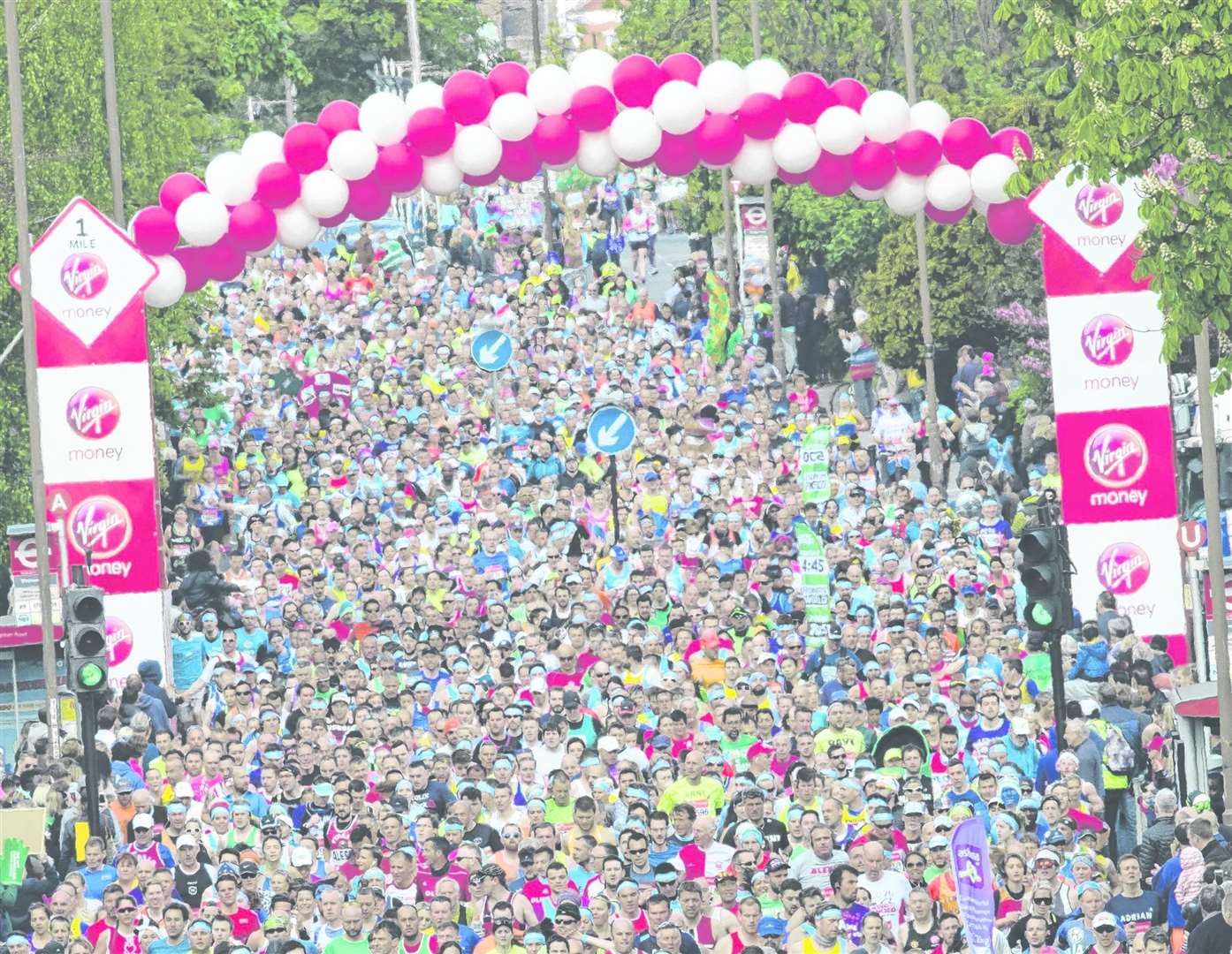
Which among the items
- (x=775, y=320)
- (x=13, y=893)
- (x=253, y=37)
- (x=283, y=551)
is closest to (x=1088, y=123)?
(x=13, y=893)

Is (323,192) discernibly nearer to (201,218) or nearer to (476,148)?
(201,218)

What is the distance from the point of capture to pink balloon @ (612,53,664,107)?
89.0 ft

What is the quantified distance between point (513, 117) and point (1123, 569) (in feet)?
22.0

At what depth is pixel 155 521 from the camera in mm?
26156

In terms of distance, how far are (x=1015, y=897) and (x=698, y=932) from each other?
1.86 metres

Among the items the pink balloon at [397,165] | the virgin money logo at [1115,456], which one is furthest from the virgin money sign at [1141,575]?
the pink balloon at [397,165]

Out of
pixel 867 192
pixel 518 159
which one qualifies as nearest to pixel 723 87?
pixel 867 192

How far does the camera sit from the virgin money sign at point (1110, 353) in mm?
25047

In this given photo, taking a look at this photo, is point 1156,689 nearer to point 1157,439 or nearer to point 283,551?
point 1157,439

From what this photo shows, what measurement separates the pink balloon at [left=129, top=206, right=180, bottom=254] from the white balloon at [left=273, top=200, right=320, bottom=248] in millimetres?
997

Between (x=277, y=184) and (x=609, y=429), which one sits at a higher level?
(x=277, y=184)

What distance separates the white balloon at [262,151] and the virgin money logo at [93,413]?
260 cm

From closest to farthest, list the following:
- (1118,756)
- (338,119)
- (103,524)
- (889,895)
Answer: (889,895), (1118,756), (103,524), (338,119)

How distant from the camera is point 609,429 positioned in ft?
92.8
